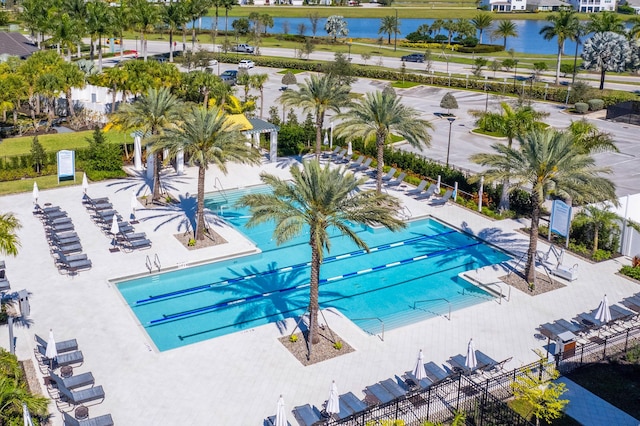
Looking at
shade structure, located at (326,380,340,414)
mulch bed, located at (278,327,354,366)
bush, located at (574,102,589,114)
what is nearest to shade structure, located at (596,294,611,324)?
mulch bed, located at (278,327,354,366)

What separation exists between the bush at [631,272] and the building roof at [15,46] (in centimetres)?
6144

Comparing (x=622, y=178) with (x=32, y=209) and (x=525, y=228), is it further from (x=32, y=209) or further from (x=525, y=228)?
(x=32, y=209)

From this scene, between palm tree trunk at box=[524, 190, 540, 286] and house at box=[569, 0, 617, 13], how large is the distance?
478ft

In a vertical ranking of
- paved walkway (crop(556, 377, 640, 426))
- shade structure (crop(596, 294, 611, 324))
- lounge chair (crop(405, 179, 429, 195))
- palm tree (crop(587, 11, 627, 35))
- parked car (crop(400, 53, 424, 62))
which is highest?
palm tree (crop(587, 11, 627, 35))

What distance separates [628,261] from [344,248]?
11667mm

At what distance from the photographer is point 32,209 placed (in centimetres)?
3331

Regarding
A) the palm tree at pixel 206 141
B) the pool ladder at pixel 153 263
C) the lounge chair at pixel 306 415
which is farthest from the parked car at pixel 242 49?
the lounge chair at pixel 306 415

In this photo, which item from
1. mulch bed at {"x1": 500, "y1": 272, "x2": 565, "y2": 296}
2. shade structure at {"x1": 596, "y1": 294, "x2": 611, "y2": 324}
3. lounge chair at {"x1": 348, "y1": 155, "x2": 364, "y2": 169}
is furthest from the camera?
lounge chair at {"x1": 348, "y1": 155, "x2": 364, "y2": 169}

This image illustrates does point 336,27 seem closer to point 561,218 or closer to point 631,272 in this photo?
point 561,218

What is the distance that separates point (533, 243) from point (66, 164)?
23823mm

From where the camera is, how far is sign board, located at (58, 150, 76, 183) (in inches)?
1435

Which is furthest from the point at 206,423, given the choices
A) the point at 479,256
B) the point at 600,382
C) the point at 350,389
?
the point at 479,256

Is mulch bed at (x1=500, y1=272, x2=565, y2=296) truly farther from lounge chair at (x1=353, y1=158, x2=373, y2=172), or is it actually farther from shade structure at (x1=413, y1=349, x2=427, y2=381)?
lounge chair at (x1=353, y1=158, x2=373, y2=172)

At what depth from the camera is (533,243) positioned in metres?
26.0
